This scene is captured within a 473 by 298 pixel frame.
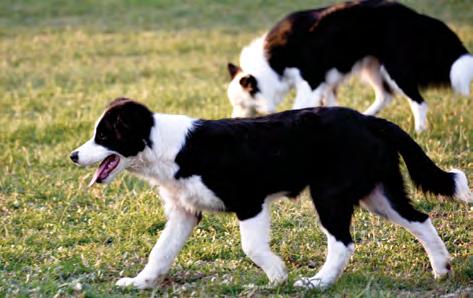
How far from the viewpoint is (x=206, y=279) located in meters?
5.65

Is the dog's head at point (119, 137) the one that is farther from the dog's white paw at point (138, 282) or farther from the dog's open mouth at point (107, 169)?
the dog's white paw at point (138, 282)

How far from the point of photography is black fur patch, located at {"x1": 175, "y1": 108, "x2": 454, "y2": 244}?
17.5ft

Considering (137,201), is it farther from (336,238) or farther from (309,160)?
(336,238)

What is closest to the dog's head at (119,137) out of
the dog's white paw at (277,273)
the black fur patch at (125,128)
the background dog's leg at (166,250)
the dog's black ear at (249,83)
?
the black fur patch at (125,128)

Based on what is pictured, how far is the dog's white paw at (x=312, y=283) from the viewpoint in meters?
5.27

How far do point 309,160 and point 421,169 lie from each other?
0.73 metres

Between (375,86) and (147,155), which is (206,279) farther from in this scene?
(375,86)

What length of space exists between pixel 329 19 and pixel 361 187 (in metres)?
4.50

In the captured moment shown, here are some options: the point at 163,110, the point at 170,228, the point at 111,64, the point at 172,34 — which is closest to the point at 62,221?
the point at 170,228

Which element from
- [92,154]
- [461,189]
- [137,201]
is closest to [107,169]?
[92,154]

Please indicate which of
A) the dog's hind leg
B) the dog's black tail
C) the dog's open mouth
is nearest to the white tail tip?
the dog's black tail

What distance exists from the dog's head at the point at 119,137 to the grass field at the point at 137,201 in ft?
2.51

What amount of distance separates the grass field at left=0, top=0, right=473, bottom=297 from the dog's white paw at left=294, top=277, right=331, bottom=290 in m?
0.05

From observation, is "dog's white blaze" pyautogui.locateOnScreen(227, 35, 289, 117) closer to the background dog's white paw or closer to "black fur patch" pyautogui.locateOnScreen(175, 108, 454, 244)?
"black fur patch" pyautogui.locateOnScreen(175, 108, 454, 244)
